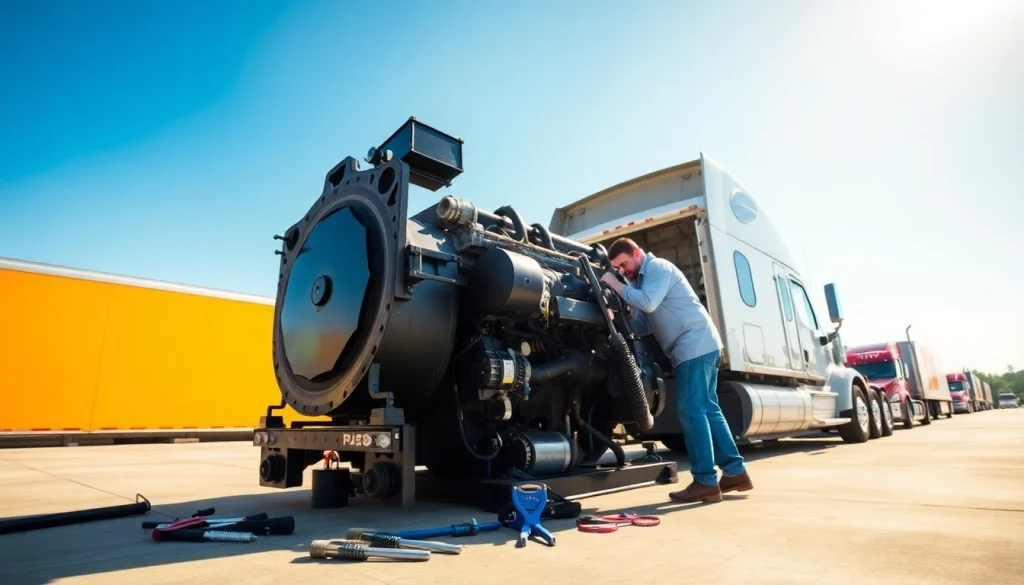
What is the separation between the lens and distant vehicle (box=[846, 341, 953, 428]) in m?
12.8

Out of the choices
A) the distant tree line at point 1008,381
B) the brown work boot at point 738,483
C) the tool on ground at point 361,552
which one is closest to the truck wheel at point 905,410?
the brown work boot at point 738,483

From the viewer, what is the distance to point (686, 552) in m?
2.15

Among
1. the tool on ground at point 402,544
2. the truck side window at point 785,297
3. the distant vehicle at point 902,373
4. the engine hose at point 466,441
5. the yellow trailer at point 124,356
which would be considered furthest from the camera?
the distant vehicle at point 902,373

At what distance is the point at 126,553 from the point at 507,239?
8.51 feet

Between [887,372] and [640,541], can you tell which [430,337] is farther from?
[887,372]

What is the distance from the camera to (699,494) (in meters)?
3.45

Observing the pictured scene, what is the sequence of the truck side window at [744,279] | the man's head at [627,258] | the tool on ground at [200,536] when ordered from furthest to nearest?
1. the truck side window at [744,279]
2. the man's head at [627,258]
3. the tool on ground at [200,536]

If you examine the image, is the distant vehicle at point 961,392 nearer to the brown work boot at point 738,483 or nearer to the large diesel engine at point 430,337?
the brown work boot at point 738,483

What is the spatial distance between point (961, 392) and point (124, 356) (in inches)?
Answer: 1623

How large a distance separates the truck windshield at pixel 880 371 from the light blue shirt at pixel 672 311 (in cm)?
1218

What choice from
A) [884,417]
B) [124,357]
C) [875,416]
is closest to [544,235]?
[875,416]

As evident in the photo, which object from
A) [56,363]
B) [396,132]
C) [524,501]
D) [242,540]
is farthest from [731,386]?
[56,363]

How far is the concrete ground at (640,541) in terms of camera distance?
6.04ft

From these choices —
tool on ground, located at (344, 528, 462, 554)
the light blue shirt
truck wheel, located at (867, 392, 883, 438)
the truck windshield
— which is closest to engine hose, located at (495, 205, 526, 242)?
the light blue shirt
